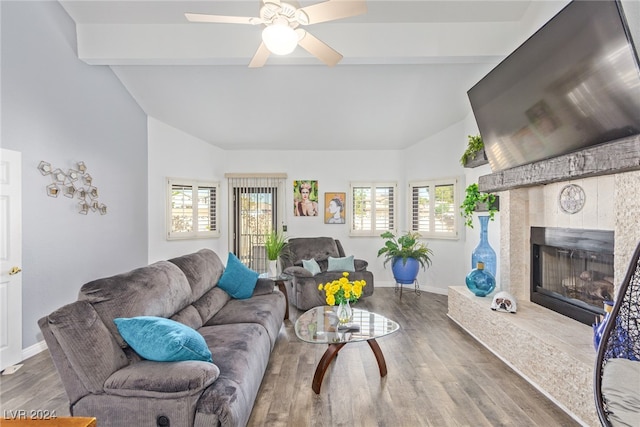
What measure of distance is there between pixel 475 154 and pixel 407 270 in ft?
7.12

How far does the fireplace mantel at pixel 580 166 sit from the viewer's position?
2.08 meters

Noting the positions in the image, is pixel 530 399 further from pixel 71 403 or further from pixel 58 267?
pixel 58 267

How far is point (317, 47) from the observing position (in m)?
2.58

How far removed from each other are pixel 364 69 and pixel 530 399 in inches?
149

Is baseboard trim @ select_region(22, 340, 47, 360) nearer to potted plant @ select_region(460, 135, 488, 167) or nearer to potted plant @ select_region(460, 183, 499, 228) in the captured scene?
potted plant @ select_region(460, 183, 499, 228)

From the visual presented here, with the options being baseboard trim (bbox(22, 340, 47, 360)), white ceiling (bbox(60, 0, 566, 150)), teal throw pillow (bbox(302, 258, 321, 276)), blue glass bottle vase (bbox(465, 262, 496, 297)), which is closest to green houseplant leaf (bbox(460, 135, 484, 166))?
white ceiling (bbox(60, 0, 566, 150))

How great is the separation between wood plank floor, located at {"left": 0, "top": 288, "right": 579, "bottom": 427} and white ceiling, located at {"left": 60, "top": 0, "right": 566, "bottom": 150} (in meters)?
3.07

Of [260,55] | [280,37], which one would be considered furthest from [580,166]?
[260,55]

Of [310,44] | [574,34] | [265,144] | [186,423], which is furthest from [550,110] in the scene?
[265,144]

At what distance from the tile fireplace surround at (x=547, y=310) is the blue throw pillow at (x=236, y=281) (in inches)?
97.4

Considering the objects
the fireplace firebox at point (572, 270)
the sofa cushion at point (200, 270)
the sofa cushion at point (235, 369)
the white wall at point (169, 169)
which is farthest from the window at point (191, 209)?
the fireplace firebox at point (572, 270)

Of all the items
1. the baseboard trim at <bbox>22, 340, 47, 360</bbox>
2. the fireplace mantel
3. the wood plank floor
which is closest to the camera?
the fireplace mantel

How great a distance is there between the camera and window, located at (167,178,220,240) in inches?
227

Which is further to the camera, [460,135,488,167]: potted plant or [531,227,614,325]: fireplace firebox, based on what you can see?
[460,135,488,167]: potted plant
